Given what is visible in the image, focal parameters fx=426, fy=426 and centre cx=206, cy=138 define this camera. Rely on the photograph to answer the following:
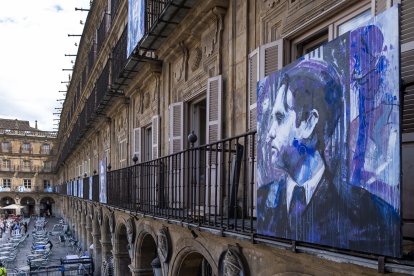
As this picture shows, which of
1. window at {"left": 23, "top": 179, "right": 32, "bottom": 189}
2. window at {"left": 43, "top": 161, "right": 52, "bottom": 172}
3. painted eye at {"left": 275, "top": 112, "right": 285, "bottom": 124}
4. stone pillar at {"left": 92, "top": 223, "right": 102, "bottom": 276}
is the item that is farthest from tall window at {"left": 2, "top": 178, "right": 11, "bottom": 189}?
painted eye at {"left": 275, "top": 112, "right": 285, "bottom": 124}

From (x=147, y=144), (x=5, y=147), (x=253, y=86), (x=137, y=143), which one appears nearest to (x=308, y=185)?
(x=253, y=86)

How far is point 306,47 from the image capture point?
17.3ft

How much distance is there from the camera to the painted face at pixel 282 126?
3.59m

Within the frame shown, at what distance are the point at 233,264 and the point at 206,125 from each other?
3.12m

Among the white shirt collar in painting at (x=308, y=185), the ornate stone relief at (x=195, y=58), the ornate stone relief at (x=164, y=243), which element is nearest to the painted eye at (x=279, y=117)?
the white shirt collar in painting at (x=308, y=185)

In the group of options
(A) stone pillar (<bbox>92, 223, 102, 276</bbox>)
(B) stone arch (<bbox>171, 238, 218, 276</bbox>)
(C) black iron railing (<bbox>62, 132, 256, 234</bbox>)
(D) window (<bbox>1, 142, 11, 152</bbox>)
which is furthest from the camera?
(D) window (<bbox>1, 142, 11, 152</bbox>)

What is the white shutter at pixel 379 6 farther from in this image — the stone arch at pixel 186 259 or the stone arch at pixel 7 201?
the stone arch at pixel 7 201

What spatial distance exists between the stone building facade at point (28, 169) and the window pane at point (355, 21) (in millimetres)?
72073

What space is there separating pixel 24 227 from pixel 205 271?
1661 inches

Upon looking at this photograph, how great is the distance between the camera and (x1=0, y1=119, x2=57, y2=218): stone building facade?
70.6m

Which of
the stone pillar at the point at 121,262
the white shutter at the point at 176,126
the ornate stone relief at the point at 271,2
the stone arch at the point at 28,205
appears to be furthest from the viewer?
the stone arch at the point at 28,205

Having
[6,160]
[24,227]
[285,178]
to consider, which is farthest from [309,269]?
[6,160]

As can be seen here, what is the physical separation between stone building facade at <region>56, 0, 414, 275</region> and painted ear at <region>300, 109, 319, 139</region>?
0.70 meters

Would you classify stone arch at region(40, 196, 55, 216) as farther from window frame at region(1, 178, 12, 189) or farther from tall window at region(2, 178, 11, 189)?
tall window at region(2, 178, 11, 189)
